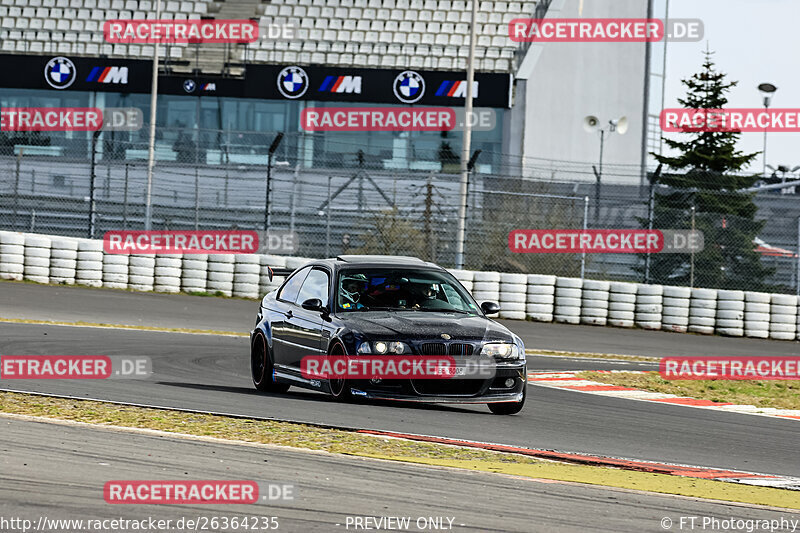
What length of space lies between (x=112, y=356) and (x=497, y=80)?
21.4 m

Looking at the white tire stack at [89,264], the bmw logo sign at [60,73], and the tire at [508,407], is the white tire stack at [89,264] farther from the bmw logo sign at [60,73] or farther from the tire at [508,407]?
the bmw logo sign at [60,73]

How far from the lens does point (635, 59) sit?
42406 millimetres

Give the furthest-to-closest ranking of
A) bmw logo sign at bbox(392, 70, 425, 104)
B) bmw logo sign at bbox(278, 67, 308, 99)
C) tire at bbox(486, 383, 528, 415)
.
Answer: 1. bmw logo sign at bbox(278, 67, 308, 99)
2. bmw logo sign at bbox(392, 70, 425, 104)
3. tire at bbox(486, 383, 528, 415)

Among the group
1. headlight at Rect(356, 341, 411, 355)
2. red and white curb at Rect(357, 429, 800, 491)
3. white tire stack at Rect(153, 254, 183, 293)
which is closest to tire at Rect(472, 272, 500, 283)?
white tire stack at Rect(153, 254, 183, 293)

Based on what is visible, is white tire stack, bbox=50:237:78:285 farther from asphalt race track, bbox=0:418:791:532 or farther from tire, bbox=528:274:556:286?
asphalt race track, bbox=0:418:791:532

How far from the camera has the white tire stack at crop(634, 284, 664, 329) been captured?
21844mm

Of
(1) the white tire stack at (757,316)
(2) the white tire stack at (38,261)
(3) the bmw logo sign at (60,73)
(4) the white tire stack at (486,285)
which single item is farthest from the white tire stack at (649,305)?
(3) the bmw logo sign at (60,73)

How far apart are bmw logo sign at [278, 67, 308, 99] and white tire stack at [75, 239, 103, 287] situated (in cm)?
1318

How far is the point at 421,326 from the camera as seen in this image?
31.6ft

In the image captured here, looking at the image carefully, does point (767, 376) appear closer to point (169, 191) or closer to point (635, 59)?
point (169, 191)

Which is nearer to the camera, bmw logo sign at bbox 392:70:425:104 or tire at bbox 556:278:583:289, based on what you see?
tire at bbox 556:278:583:289

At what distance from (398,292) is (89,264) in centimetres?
1207

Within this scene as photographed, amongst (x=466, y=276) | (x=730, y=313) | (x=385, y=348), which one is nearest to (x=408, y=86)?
(x=466, y=276)

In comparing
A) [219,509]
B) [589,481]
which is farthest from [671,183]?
[219,509]
